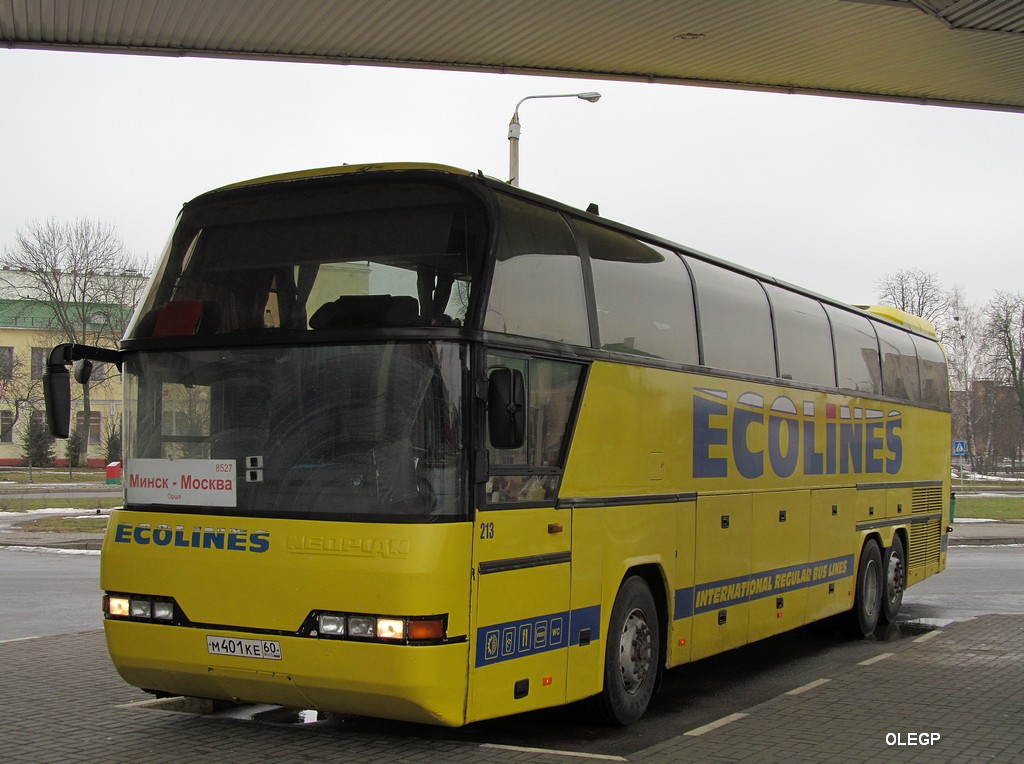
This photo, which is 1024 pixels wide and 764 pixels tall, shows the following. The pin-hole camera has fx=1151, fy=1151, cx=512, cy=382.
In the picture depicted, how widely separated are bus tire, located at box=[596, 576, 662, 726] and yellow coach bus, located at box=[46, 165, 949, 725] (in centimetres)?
2

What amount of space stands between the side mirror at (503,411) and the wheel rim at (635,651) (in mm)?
2235

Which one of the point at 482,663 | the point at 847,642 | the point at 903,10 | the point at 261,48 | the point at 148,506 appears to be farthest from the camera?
the point at 847,642

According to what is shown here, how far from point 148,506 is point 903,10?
8408mm

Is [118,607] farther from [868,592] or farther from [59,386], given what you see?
[868,592]

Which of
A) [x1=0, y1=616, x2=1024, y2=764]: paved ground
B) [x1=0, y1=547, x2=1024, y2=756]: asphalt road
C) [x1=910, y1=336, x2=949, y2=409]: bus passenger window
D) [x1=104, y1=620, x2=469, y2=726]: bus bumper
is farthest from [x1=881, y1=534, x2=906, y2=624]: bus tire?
[x1=104, y1=620, x2=469, y2=726]: bus bumper

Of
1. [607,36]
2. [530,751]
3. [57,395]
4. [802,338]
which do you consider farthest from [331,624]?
[607,36]

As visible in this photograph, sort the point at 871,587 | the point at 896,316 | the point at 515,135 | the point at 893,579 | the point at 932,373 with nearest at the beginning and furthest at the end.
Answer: the point at 871,587 < the point at 893,579 < the point at 896,316 < the point at 932,373 < the point at 515,135

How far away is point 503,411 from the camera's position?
658 cm

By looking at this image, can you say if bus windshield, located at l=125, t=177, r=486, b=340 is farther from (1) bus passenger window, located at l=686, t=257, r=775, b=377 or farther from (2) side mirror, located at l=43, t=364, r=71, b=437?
(1) bus passenger window, located at l=686, t=257, r=775, b=377

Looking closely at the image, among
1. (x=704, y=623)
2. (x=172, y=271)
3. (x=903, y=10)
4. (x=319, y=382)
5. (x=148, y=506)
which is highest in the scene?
(x=903, y=10)

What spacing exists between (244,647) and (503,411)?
2.03 metres

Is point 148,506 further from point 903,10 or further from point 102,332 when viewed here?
point 102,332

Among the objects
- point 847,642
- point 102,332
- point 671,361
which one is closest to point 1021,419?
point 102,332

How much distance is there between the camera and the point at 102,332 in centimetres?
5775
